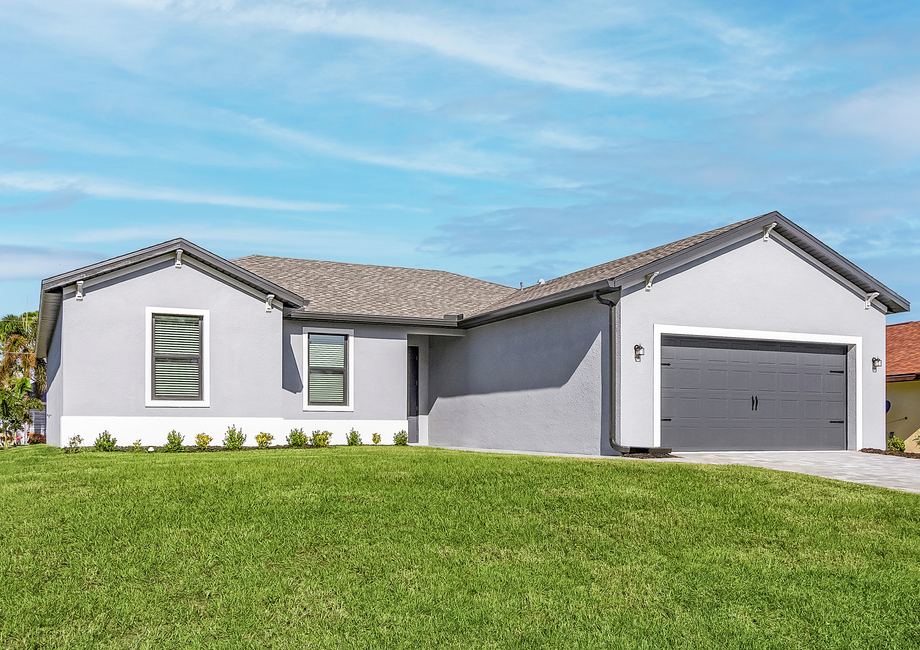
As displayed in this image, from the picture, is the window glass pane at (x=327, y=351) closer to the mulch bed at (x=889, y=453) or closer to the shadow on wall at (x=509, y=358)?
the shadow on wall at (x=509, y=358)

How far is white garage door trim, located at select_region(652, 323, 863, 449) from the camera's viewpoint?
1572 centimetres

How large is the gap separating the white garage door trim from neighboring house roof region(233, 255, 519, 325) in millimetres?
6857

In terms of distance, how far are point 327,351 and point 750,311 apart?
1002 centimetres

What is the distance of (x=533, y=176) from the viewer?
21.0 m

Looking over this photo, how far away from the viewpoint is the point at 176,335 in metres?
17.2

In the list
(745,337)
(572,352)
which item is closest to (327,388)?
(572,352)

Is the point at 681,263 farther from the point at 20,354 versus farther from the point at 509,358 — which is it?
the point at 20,354

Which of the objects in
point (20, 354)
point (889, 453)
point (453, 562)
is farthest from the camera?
point (20, 354)

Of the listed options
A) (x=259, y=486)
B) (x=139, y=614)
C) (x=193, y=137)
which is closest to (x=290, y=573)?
(x=139, y=614)

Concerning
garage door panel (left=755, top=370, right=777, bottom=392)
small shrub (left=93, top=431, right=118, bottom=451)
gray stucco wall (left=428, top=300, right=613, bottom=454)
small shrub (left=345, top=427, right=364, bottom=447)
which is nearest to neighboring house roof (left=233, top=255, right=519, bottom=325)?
gray stucco wall (left=428, top=300, right=613, bottom=454)

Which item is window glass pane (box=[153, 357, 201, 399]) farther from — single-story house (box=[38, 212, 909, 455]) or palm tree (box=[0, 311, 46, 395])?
palm tree (box=[0, 311, 46, 395])

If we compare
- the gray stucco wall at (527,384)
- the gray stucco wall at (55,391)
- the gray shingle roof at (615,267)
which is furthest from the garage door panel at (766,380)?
the gray stucco wall at (55,391)

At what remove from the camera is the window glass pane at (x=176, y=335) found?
17109mm

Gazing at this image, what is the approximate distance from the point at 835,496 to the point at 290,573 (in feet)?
23.0
